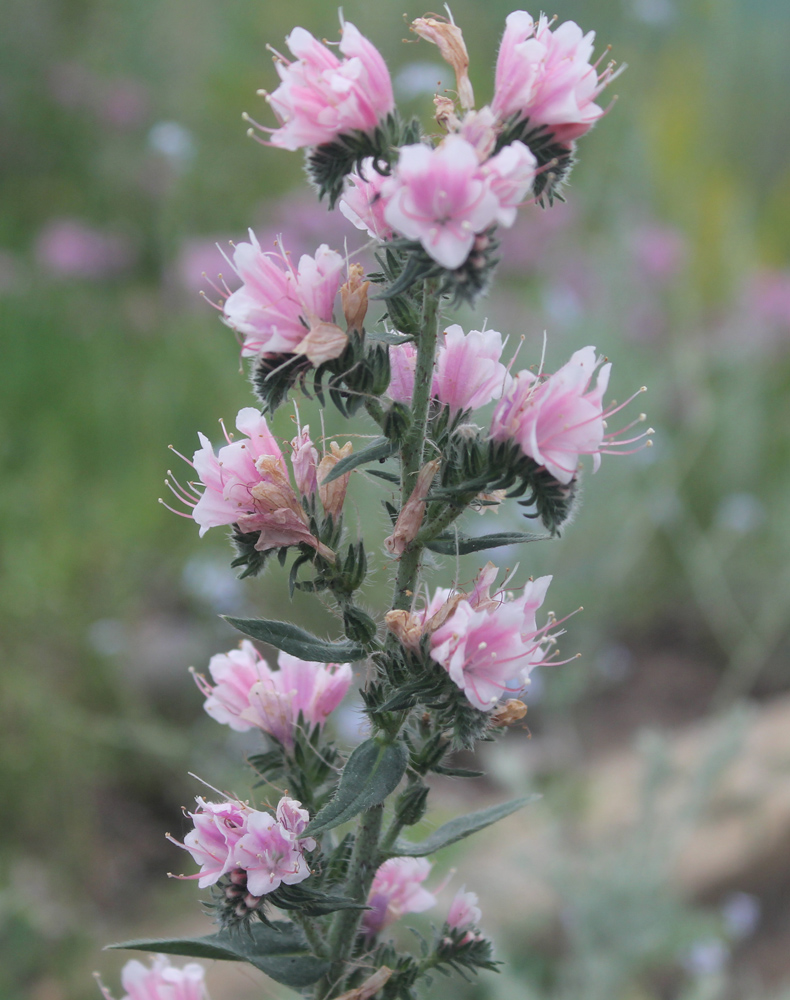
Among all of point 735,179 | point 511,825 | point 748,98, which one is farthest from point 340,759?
point 748,98

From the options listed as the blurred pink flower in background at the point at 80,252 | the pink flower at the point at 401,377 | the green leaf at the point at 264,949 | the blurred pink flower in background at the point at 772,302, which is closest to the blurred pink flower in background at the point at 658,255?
the blurred pink flower in background at the point at 772,302

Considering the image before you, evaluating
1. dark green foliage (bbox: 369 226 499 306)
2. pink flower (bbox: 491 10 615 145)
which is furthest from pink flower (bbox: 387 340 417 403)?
pink flower (bbox: 491 10 615 145)

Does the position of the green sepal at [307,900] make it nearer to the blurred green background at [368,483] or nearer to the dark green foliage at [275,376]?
the blurred green background at [368,483]

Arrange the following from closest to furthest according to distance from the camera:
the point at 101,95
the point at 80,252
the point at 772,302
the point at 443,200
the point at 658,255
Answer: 1. the point at 443,200
2. the point at 658,255
3. the point at 772,302
4. the point at 80,252
5. the point at 101,95

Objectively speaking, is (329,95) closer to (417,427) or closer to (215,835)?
(417,427)

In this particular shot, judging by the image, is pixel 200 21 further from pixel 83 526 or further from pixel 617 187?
pixel 83 526

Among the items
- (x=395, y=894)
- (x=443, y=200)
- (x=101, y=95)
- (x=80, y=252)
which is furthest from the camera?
(x=101, y=95)

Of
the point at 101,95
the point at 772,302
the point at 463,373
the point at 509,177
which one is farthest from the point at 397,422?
the point at 101,95
